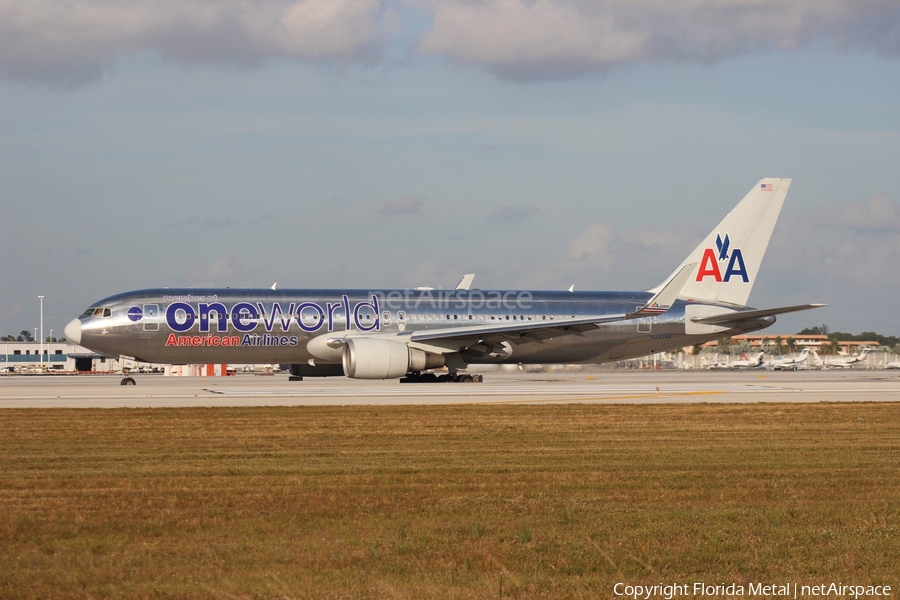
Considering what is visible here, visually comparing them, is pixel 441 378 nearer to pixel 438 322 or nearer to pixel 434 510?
pixel 438 322

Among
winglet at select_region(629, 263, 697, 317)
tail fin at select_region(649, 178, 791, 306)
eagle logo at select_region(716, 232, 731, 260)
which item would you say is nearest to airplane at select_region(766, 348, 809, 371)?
tail fin at select_region(649, 178, 791, 306)

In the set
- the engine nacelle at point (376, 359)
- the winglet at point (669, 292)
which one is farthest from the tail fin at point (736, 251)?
the engine nacelle at point (376, 359)

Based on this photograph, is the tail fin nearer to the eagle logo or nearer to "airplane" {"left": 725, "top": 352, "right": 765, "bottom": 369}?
the eagle logo

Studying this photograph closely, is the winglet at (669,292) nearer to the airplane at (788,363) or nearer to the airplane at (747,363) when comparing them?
the airplane at (788,363)

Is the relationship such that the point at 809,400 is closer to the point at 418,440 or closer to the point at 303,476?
the point at 418,440

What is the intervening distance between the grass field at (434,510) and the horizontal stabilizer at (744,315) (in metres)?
19.2

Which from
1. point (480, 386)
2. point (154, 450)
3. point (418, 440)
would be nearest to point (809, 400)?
point (480, 386)

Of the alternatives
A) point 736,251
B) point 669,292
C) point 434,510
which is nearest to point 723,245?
point 736,251

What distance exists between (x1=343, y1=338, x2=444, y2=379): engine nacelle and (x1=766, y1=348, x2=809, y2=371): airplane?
71058mm

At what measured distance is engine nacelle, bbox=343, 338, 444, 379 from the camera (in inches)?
1411

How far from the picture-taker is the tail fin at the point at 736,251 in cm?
4350

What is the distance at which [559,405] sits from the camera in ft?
86.7

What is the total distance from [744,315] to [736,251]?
13.6 ft

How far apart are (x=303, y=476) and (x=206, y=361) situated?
26.3 meters
